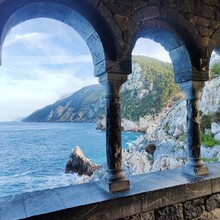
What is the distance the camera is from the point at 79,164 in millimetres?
18281

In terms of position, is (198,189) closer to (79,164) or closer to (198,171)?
(198,171)

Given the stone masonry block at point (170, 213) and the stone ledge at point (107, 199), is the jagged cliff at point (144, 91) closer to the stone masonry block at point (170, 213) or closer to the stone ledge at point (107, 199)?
the stone ledge at point (107, 199)

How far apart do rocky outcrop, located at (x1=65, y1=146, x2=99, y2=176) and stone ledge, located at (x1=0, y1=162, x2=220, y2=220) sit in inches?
586

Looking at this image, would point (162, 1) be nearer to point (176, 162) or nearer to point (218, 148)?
point (218, 148)

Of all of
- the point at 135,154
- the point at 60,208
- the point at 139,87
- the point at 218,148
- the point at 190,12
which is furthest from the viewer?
the point at 139,87

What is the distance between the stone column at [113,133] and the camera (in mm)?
2439

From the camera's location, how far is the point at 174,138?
11.2 meters

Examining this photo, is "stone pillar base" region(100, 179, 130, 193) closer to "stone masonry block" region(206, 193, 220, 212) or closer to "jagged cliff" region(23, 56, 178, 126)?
"stone masonry block" region(206, 193, 220, 212)

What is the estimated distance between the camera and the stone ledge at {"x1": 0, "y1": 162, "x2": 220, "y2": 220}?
1.93m

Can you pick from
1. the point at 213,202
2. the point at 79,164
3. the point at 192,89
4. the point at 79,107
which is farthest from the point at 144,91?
the point at 79,107

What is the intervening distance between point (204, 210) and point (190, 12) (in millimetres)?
2742

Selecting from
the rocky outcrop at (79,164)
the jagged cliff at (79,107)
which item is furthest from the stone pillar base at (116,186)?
the jagged cliff at (79,107)

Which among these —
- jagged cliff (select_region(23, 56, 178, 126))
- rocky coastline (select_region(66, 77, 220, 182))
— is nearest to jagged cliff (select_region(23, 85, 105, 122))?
jagged cliff (select_region(23, 56, 178, 126))

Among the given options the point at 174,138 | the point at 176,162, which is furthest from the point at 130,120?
the point at 176,162
